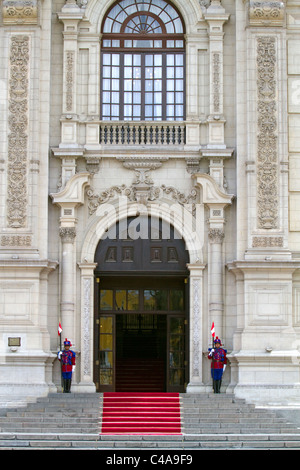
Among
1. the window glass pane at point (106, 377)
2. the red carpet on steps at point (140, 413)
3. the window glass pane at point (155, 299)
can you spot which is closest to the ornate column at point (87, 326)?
the window glass pane at point (106, 377)

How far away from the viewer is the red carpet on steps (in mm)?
24516

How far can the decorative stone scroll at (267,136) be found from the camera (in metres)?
27.7

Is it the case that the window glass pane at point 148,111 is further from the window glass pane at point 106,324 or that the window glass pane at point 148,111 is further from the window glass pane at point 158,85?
the window glass pane at point 106,324

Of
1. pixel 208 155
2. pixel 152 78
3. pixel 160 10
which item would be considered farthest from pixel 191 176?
pixel 160 10

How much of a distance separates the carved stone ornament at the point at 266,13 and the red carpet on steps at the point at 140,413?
A: 10650 millimetres

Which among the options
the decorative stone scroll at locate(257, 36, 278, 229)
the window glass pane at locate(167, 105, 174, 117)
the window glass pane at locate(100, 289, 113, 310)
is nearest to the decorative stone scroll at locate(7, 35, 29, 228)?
the window glass pane at locate(100, 289, 113, 310)

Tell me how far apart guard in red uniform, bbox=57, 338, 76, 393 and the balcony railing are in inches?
237

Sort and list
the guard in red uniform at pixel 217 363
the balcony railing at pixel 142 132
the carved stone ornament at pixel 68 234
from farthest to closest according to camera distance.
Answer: the balcony railing at pixel 142 132
the carved stone ornament at pixel 68 234
the guard in red uniform at pixel 217 363

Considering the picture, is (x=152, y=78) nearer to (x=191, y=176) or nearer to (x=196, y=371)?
(x=191, y=176)

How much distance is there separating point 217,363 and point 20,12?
11238mm

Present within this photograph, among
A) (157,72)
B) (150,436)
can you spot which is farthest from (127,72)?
(150,436)

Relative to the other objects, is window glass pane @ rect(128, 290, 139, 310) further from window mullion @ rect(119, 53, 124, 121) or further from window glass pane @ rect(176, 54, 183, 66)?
window glass pane @ rect(176, 54, 183, 66)

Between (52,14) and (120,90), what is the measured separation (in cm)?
293

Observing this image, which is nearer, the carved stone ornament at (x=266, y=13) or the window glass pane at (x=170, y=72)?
the carved stone ornament at (x=266, y=13)
